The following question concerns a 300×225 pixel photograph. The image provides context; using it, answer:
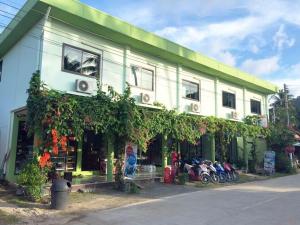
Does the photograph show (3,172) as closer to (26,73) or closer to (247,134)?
(26,73)

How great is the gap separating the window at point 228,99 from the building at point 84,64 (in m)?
2.30

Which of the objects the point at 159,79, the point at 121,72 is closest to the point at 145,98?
the point at 121,72


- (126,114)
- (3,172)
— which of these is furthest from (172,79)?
(3,172)

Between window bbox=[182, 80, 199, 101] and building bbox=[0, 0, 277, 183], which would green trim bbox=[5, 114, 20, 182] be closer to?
building bbox=[0, 0, 277, 183]

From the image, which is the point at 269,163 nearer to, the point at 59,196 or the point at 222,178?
the point at 222,178

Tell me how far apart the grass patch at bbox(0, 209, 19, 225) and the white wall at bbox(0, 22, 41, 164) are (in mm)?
5409

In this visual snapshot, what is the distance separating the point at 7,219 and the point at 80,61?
7235 millimetres

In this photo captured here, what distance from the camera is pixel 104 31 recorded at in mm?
14148

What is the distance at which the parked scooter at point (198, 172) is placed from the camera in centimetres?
1598

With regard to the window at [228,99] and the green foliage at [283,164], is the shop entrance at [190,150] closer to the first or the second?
the window at [228,99]

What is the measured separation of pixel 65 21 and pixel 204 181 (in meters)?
9.69

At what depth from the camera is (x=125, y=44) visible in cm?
1543

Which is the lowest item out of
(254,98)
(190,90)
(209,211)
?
(209,211)

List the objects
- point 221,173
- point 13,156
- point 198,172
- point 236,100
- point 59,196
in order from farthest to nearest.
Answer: point 236,100 → point 221,173 → point 198,172 → point 13,156 → point 59,196
